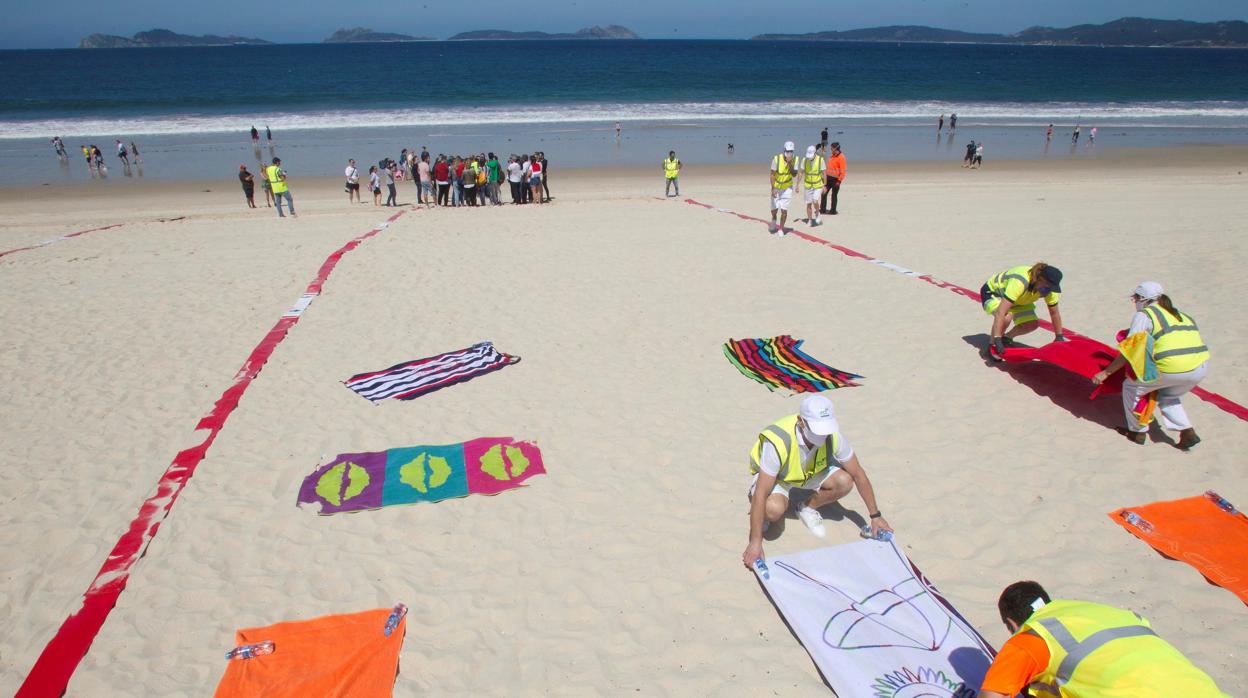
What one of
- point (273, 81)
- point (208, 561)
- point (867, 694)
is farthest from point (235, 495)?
point (273, 81)

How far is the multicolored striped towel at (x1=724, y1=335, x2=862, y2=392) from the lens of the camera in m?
6.60

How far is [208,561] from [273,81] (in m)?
75.1

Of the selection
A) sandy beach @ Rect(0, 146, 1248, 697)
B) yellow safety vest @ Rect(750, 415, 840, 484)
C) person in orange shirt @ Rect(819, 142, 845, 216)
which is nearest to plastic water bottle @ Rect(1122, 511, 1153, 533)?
sandy beach @ Rect(0, 146, 1248, 697)

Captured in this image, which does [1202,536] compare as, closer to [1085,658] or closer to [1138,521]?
[1138,521]

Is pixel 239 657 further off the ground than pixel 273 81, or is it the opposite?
pixel 273 81

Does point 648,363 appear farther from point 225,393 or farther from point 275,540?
point 225,393

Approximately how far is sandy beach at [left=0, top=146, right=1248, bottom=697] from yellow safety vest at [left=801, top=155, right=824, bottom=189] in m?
1.90

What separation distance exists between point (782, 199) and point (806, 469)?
9093mm

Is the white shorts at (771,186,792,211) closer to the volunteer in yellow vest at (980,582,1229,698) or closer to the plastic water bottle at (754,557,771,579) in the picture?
the plastic water bottle at (754,557,771,579)

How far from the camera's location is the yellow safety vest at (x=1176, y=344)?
508 centimetres

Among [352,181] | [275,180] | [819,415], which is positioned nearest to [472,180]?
[352,181]

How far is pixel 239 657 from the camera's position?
11.6 feet

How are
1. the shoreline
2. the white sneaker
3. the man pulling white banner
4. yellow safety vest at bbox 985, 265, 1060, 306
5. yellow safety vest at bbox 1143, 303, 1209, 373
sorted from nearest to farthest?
the man pulling white banner < the white sneaker < yellow safety vest at bbox 1143, 303, 1209, 373 < yellow safety vest at bbox 985, 265, 1060, 306 < the shoreline

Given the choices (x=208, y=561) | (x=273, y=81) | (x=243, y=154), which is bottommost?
(x=208, y=561)
